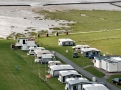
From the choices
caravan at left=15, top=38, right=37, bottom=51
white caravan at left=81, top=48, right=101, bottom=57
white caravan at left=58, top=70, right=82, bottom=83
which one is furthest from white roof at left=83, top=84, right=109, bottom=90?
caravan at left=15, top=38, right=37, bottom=51

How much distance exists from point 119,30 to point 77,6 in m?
49.4

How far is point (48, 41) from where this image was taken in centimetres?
6581

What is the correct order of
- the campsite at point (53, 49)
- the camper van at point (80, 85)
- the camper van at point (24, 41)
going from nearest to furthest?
1. the camper van at point (80, 85)
2. the campsite at point (53, 49)
3. the camper van at point (24, 41)

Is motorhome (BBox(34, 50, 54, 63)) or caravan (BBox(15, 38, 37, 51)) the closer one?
motorhome (BBox(34, 50, 54, 63))

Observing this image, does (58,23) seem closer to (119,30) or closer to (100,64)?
(119,30)

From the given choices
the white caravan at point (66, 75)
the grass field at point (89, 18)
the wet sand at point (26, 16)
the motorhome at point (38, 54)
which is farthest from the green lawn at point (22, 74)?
the grass field at point (89, 18)

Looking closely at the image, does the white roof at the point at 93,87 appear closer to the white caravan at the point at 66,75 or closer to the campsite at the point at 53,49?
the campsite at the point at 53,49

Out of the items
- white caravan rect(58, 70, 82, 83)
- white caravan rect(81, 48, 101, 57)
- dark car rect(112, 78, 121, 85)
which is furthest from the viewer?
white caravan rect(81, 48, 101, 57)

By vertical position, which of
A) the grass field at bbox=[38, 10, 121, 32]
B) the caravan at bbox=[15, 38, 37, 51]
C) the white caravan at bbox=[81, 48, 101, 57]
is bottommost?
the white caravan at bbox=[81, 48, 101, 57]

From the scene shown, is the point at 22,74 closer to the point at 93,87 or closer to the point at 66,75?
the point at 66,75

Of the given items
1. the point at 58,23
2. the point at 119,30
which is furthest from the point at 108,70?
the point at 58,23

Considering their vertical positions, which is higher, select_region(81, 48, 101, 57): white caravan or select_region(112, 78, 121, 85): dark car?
select_region(81, 48, 101, 57): white caravan

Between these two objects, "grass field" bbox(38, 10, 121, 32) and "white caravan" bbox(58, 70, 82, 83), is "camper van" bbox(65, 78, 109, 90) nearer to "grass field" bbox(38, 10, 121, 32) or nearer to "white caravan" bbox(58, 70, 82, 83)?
"white caravan" bbox(58, 70, 82, 83)

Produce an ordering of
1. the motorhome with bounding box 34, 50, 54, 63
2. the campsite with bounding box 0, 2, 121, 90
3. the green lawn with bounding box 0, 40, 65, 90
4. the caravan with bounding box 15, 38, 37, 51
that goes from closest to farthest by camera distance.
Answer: the green lawn with bounding box 0, 40, 65, 90 < the campsite with bounding box 0, 2, 121, 90 < the motorhome with bounding box 34, 50, 54, 63 < the caravan with bounding box 15, 38, 37, 51
